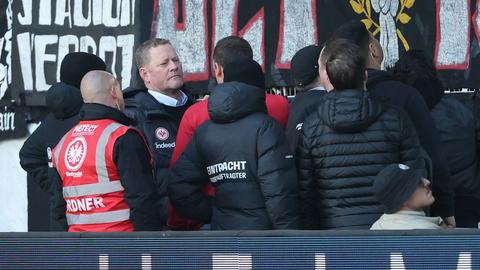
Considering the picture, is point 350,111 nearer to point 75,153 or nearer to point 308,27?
point 75,153

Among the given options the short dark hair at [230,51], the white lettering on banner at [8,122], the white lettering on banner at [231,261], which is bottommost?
the white lettering on banner at [8,122]

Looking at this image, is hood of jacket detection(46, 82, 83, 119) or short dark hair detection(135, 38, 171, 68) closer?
short dark hair detection(135, 38, 171, 68)

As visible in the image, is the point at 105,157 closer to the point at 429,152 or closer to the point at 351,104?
the point at 351,104

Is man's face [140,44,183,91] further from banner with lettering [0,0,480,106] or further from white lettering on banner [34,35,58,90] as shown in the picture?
white lettering on banner [34,35,58,90]

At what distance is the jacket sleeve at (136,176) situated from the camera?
532cm

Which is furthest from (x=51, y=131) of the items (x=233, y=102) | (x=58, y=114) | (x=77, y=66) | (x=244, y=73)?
(x=233, y=102)

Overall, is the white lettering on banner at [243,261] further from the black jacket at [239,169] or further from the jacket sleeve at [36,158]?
the jacket sleeve at [36,158]

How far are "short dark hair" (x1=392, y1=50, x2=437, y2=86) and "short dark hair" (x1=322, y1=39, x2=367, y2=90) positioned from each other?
1067 millimetres

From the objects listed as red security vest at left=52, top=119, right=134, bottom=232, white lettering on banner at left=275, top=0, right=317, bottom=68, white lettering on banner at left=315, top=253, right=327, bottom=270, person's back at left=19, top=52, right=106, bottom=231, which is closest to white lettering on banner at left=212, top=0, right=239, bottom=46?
white lettering on banner at left=275, top=0, right=317, bottom=68

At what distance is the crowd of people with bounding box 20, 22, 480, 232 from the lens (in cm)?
520

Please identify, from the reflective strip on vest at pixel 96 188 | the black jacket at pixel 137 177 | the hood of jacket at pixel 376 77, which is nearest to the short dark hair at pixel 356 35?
the hood of jacket at pixel 376 77

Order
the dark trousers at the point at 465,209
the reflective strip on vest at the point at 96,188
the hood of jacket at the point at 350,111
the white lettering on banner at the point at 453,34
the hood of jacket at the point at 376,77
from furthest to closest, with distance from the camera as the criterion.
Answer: the white lettering on banner at the point at 453,34, the dark trousers at the point at 465,209, the hood of jacket at the point at 376,77, the reflective strip on vest at the point at 96,188, the hood of jacket at the point at 350,111

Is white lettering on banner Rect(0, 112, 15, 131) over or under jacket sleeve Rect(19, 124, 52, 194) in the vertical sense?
under

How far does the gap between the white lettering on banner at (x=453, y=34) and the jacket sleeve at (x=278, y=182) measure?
8.50 feet
